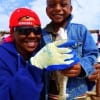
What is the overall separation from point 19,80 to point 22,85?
39 millimetres

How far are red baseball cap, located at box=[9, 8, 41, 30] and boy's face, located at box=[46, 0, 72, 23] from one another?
0.15 m

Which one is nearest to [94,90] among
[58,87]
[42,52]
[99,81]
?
[99,81]

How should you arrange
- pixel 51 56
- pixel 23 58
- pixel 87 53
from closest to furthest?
pixel 51 56 < pixel 23 58 < pixel 87 53

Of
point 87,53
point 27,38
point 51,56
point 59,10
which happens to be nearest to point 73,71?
point 51,56

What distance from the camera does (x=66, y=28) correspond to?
3322 mm

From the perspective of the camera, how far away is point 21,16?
125 inches

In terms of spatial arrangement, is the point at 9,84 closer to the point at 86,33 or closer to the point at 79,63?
the point at 79,63

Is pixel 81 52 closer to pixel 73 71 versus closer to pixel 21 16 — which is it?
pixel 73 71

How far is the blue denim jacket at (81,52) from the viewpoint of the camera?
3.12 meters

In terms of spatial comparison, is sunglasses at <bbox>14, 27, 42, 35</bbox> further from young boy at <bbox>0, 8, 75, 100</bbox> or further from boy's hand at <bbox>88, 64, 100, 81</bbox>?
boy's hand at <bbox>88, 64, 100, 81</bbox>

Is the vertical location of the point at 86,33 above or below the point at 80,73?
above

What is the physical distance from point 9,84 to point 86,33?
28.7 inches

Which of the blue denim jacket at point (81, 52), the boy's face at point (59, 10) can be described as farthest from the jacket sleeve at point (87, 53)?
the boy's face at point (59, 10)

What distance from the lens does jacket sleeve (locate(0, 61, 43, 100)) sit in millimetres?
2938
